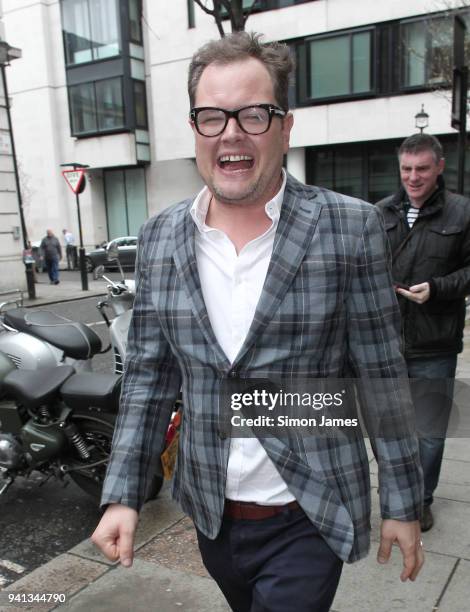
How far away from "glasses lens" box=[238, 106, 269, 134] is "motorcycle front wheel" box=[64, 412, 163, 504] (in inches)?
92.9

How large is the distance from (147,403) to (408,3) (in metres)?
22.4

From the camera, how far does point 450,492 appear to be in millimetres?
3500

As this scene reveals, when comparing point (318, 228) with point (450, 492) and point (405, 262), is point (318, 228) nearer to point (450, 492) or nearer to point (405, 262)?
point (405, 262)

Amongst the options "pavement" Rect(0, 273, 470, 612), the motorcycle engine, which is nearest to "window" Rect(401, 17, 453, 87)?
"pavement" Rect(0, 273, 470, 612)

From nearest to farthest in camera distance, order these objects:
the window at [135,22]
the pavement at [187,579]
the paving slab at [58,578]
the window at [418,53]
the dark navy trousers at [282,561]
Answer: the dark navy trousers at [282,561], the pavement at [187,579], the paving slab at [58,578], the window at [418,53], the window at [135,22]

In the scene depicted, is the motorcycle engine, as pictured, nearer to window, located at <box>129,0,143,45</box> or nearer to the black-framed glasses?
the black-framed glasses

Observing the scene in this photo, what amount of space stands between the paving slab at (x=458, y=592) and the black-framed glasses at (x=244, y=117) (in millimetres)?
2093

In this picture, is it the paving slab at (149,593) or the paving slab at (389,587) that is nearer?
the paving slab at (389,587)

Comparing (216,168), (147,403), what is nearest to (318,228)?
(216,168)

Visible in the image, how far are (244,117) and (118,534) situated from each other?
3.66 ft

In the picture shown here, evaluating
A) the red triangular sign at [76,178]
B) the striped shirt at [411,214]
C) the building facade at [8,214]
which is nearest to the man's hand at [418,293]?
the striped shirt at [411,214]

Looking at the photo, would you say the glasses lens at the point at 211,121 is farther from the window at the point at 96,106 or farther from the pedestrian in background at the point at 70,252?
the window at the point at 96,106

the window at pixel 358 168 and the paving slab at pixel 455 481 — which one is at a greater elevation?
the window at pixel 358 168

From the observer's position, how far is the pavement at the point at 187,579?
255cm
